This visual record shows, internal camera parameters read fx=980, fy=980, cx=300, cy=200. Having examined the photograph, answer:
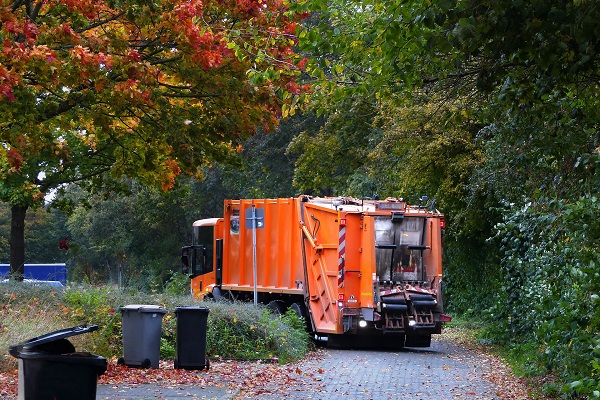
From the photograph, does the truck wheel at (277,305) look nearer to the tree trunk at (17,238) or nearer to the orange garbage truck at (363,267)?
the orange garbage truck at (363,267)

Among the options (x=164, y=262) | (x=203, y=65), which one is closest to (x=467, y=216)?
(x=203, y=65)

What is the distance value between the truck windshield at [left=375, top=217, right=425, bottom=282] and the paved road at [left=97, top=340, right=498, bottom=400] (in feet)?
5.54

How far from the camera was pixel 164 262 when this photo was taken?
180 feet

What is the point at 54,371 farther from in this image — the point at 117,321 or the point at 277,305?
the point at 277,305

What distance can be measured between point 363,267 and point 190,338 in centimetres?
576

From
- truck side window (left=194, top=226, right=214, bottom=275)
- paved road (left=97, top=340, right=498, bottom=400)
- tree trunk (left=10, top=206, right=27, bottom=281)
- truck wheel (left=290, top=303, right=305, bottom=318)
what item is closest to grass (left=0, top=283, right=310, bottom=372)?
paved road (left=97, top=340, right=498, bottom=400)

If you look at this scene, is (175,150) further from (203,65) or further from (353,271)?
(353,271)

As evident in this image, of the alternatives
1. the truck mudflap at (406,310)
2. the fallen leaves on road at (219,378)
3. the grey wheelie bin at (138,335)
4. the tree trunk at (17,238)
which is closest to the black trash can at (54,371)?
the fallen leaves on road at (219,378)

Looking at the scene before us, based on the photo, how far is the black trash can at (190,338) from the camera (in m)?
13.8

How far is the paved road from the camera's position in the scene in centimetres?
1180

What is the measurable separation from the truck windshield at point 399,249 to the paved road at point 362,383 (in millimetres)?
1689

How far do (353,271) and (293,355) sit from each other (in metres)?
2.95

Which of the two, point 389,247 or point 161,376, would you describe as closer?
point 161,376

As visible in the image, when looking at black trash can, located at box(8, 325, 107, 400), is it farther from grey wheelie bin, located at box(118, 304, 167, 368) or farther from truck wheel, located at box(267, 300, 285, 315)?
truck wheel, located at box(267, 300, 285, 315)
